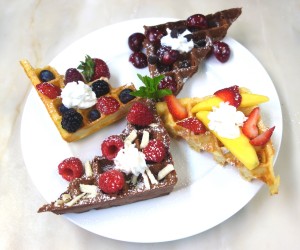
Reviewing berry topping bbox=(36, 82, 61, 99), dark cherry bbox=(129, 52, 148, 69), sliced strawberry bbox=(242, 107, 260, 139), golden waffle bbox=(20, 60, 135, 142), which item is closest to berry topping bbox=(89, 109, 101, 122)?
golden waffle bbox=(20, 60, 135, 142)

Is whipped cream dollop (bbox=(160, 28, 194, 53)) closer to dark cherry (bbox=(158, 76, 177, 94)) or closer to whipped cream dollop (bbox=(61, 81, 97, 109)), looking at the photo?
dark cherry (bbox=(158, 76, 177, 94))

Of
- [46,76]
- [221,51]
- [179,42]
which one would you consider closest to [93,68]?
[46,76]

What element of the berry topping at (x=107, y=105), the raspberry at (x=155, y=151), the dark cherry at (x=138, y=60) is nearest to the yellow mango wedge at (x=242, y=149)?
the raspberry at (x=155, y=151)

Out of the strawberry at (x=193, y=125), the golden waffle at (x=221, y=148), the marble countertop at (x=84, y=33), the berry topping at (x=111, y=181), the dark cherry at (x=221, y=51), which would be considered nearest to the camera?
the berry topping at (x=111, y=181)

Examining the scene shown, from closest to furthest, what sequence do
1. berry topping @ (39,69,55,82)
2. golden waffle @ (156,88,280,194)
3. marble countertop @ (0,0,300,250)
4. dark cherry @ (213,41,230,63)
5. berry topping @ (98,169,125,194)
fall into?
berry topping @ (98,169,125,194)
golden waffle @ (156,88,280,194)
marble countertop @ (0,0,300,250)
berry topping @ (39,69,55,82)
dark cherry @ (213,41,230,63)

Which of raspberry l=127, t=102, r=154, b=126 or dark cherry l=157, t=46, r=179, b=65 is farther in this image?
dark cherry l=157, t=46, r=179, b=65

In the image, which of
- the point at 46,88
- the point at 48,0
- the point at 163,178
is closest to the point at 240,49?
the point at 163,178

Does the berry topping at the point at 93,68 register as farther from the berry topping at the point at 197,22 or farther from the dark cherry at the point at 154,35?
the berry topping at the point at 197,22
